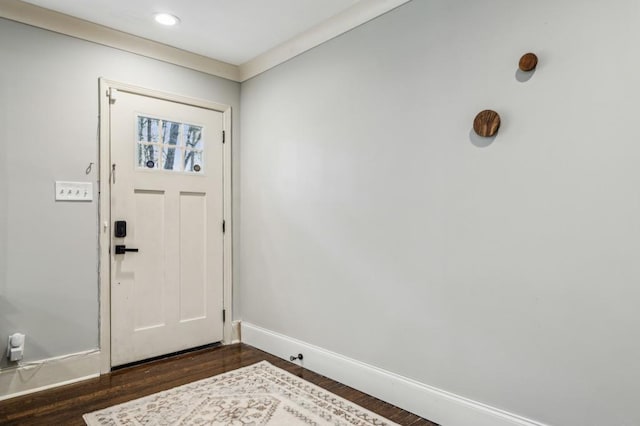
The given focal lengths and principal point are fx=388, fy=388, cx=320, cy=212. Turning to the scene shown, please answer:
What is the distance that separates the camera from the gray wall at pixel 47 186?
2492 mm

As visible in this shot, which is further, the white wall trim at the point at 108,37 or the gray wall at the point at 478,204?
the white wall trim at the point at 108,37

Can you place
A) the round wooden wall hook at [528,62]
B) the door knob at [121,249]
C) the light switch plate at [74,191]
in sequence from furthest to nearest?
the door knob at [121,249] < the light switch plate at [74,191] < the round wooden wall hook at [528,62]

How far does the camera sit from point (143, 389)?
8.34 feet

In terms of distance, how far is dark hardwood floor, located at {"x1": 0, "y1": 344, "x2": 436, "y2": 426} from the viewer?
7.19 ft

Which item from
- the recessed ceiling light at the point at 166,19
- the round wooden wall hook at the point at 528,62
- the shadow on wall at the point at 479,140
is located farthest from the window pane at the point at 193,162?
the round wooden wall hook at the point at 528,62

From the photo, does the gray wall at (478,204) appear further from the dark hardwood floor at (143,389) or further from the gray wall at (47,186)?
the gray wall at (47,186)

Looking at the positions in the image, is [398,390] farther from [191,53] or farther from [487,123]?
[191,53]

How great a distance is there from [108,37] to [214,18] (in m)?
0.85

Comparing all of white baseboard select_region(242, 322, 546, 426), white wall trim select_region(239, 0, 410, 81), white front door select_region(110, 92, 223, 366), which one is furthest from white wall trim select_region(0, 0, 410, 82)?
white baseboard select_region(242, 322, 546, 426)

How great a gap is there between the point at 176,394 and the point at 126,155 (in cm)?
176

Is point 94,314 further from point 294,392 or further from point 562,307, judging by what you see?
point 562,307

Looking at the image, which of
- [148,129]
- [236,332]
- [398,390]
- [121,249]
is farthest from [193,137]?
[398,390]

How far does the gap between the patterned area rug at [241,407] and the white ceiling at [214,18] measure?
2.49 m

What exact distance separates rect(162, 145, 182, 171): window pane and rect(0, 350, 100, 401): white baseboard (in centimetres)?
148
